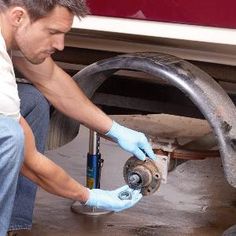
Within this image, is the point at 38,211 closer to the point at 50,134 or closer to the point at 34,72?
the point at 50,134

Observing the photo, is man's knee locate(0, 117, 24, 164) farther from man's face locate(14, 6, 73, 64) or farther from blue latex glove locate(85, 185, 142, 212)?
blue latex glove locate(85, 185, 142, 212)

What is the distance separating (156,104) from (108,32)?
0.50m

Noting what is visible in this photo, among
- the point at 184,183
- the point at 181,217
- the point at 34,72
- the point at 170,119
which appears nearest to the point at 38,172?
the point at 34,72

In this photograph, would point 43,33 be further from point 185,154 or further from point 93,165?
point 93,165

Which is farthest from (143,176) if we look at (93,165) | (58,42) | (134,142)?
(93,165)

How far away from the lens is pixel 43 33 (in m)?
1.92

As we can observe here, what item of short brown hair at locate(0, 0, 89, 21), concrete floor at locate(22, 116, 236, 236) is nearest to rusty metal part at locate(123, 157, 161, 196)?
concrete floor at locate(22, 116, 236, 236)

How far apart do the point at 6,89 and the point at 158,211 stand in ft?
4.89

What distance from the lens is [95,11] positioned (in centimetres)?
213

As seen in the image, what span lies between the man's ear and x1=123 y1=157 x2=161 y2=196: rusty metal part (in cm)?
74

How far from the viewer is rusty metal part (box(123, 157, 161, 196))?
228 centimetres

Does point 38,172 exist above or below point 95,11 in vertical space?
below

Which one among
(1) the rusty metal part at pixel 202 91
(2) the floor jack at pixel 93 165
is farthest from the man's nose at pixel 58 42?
(2) the floor jack at pixel 93 165

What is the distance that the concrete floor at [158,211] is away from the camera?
111 inches
